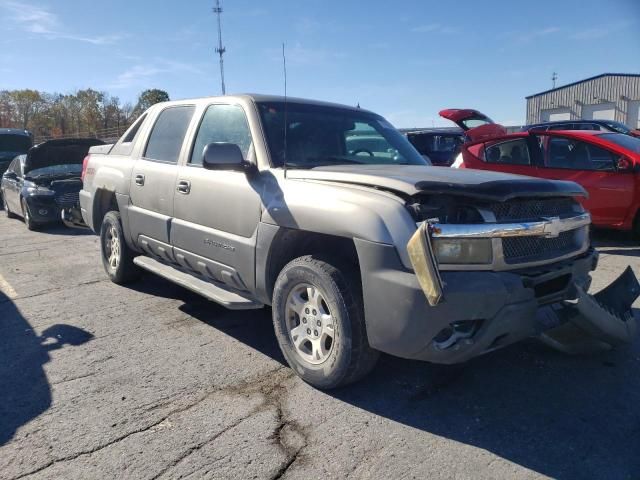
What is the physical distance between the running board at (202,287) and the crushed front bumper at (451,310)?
115cm

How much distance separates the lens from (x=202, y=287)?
409cm

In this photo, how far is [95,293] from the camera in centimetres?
552

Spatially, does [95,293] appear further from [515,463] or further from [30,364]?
[515,463]

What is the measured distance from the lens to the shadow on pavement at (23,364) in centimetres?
303

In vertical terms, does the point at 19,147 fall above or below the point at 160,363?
above

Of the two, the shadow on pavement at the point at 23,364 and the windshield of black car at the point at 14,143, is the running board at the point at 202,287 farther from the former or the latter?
the windshield of black car at the point at 14,143

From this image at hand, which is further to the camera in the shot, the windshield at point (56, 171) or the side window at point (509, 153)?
the windshield at point (56, 171)

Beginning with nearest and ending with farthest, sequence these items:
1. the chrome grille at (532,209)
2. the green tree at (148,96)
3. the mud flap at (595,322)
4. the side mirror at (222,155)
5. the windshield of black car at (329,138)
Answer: the chrome grille at (532,209), the mud flap at (595,322), the side mirror at (222,155), the windshield of black car at (329,138), the green tree at (148,96)

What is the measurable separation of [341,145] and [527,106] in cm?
4134

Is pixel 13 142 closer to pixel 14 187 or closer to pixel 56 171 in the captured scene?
pixel 14 187

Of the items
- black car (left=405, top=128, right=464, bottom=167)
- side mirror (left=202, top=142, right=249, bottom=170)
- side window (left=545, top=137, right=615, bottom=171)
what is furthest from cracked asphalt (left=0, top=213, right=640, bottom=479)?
black car (left=405, top=128, right=464, bottom=167)

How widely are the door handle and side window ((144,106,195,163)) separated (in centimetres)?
34

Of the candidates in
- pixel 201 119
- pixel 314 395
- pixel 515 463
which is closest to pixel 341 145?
pixel 201 119

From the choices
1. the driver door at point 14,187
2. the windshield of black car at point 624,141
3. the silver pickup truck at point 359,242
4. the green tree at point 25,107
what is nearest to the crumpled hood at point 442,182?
the silver pickup truck at point 359,242
